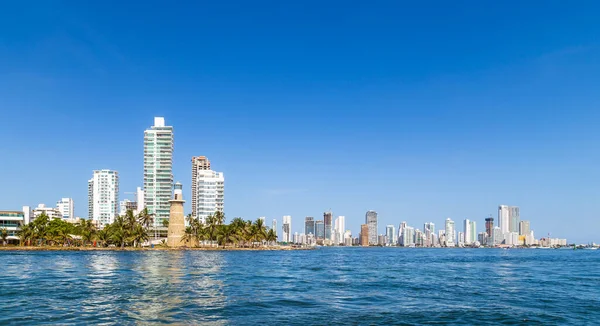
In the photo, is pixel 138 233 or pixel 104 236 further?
pixel 104 236

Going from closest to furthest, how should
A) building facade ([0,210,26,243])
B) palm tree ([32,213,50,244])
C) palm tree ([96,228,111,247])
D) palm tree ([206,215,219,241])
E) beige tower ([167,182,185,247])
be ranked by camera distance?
palm tree ([32,213,50,244])
beige tower ([167,182,185,247])
palm tree ([96,228,111,247])
building facade ([0,210,26,243])
palm tree ([206,215,219,241])

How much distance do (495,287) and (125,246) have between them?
13846cm

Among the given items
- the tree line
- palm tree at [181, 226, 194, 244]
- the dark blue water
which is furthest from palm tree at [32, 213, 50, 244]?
the dark blue water

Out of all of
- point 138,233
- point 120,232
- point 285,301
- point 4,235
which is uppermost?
point 285,301

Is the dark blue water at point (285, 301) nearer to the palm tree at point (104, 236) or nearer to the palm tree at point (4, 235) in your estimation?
the palm tree at point (104, 236)

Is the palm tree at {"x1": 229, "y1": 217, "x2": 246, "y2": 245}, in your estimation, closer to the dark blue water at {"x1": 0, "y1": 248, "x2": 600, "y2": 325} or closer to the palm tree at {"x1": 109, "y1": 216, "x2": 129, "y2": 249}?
the palm tree at {"x1": 109, "y1": 216, "x2": 129, "y2": 249}

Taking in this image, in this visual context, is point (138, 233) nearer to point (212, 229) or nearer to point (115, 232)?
point (115, 232)

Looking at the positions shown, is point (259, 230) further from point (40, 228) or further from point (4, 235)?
point (4, 235)

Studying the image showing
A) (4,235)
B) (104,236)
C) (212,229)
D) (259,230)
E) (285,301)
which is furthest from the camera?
(259,230)

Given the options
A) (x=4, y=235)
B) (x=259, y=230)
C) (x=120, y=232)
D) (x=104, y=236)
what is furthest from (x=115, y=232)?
(x=259, y=230)

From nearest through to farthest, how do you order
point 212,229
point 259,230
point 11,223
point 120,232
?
point 120,232, point 11,223, point 212,229, point 259,230

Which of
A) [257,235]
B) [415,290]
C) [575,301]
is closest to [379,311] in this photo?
[415,290]

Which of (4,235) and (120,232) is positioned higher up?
(120,232)

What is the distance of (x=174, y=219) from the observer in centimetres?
15025
